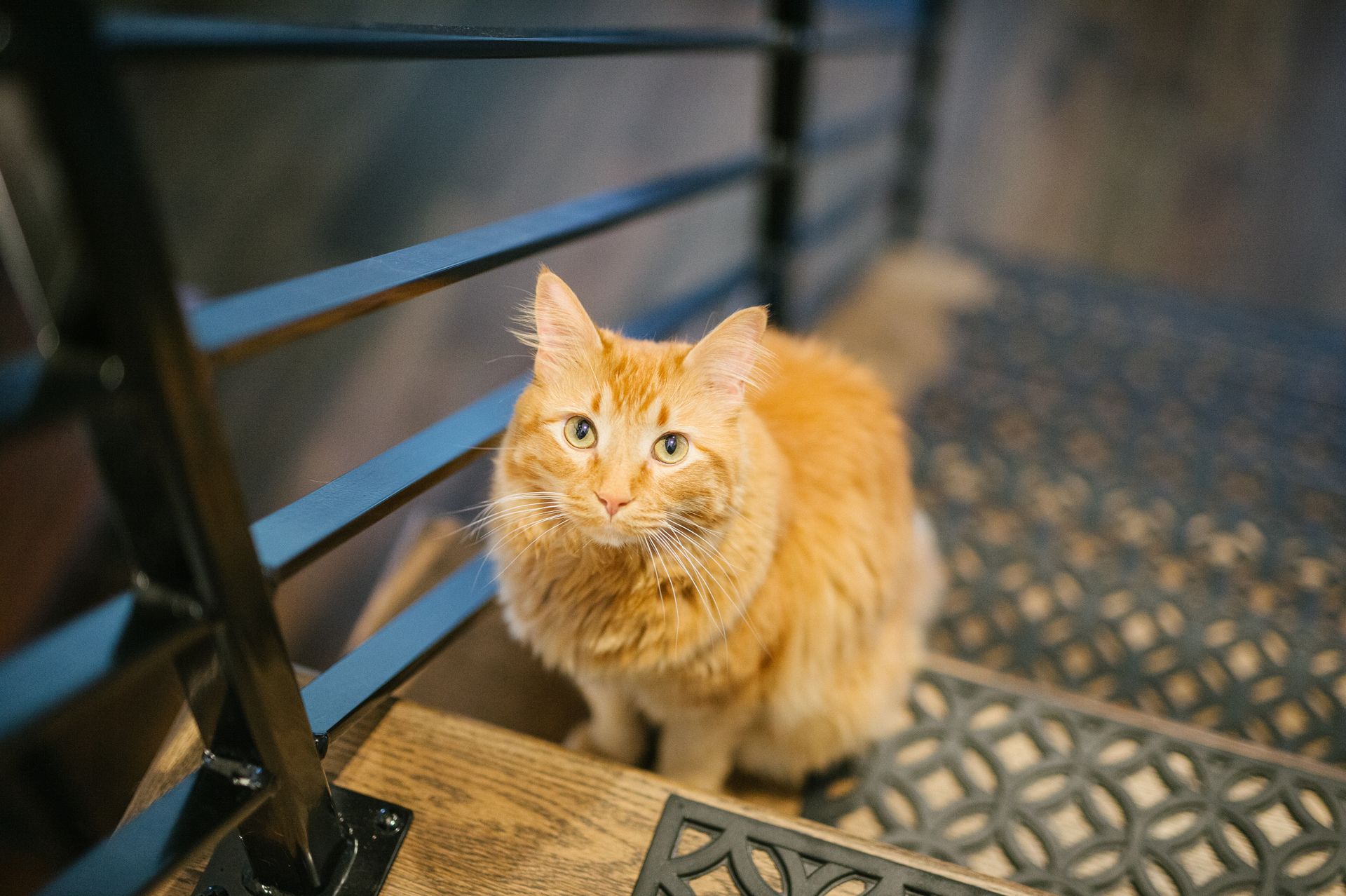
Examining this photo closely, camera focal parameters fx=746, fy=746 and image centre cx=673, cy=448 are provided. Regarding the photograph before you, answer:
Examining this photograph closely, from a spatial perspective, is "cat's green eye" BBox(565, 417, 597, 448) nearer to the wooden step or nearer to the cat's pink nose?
the cat's pink nose

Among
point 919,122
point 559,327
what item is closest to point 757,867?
point 559,327

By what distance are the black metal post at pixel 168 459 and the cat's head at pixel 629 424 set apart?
11.0 inches

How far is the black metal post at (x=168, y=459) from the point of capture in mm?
426

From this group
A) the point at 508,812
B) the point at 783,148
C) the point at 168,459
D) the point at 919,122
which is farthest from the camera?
the point at 919,122

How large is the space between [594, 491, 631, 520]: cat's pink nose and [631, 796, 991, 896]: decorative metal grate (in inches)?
14.6

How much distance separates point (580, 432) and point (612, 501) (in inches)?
4.0

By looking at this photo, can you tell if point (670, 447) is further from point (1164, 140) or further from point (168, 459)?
point (1164, 140)

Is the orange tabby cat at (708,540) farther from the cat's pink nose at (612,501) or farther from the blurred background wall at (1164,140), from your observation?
the blurred background wall at (1164,140)

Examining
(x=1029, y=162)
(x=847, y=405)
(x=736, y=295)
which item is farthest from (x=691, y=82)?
(x=847, y=405)

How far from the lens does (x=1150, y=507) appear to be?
1.86 metres

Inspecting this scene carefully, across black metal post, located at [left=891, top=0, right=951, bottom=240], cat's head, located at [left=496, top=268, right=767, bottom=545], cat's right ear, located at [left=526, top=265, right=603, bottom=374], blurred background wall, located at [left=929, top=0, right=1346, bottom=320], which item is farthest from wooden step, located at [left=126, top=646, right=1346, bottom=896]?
Result: blurred background wall, located at [left=929, top=0, right=1346, bottom=320]

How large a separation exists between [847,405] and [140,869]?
37.6 inches

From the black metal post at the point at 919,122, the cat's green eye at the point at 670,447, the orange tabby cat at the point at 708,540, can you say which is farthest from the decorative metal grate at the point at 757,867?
the black metal post at the point at 919,122

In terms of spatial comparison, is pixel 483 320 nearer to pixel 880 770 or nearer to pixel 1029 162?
pixel 880 770
